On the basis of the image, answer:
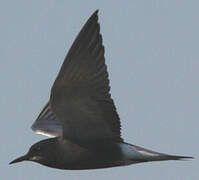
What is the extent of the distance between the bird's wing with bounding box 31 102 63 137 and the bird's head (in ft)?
3.41

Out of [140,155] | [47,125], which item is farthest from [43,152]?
[47,125]

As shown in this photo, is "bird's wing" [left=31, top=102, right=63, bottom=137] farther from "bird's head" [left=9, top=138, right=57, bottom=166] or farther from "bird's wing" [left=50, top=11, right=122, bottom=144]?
"bird's wing" [left=50, top=11, right=122, bottom=144]

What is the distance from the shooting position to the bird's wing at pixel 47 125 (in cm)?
1015

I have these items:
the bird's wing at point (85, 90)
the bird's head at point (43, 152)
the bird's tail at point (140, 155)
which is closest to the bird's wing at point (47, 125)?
the bird's head at point (43, 152)

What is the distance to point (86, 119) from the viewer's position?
8.71 m

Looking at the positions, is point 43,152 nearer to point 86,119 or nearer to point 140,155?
point 86,119

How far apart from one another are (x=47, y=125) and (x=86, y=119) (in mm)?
1840

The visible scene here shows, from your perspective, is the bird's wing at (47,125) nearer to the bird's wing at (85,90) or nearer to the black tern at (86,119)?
the black tern at (86,119)

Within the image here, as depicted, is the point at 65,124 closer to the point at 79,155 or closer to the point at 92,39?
the point at 79,155

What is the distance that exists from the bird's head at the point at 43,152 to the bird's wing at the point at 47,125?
1.04 meters

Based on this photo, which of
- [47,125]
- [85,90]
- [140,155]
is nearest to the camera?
[85,90]

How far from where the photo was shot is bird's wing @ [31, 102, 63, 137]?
1015cm

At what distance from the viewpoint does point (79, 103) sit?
8.60 metres

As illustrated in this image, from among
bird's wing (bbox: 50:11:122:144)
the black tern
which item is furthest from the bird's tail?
bird's wing (bbox: 50:11:122:144)
